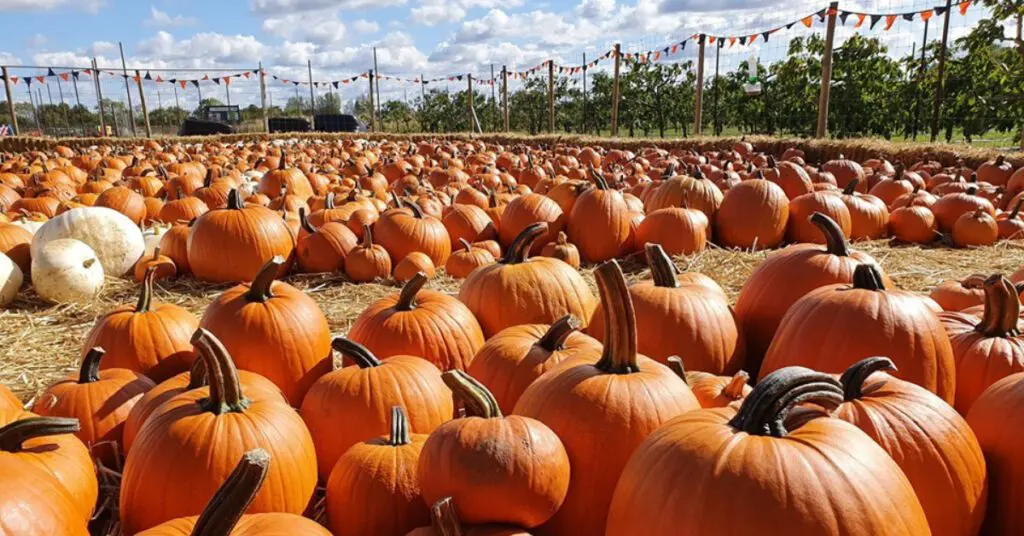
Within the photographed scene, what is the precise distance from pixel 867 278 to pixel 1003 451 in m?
0.68

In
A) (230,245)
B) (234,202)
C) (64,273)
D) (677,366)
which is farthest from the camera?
(234,202)

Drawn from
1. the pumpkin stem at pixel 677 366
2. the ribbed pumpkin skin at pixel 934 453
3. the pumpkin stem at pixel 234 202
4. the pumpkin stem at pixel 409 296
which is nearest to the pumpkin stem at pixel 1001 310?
the ribbed pumpkin skin at pixel 934 453

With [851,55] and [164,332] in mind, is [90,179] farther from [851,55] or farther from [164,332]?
[851,55]

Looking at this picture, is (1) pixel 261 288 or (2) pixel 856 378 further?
(1) pixel 261 288

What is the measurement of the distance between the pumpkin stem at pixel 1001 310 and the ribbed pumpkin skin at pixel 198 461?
2142 millimetres

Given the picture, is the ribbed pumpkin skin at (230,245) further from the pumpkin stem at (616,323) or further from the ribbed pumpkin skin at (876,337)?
the ribbed pumpkin skin at (876,337)

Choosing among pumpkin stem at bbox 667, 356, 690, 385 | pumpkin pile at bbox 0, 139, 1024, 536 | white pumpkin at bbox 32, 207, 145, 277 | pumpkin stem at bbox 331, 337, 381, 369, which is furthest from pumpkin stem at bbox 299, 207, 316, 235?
pumpkin stem at bbox 667, 356, 690, 385

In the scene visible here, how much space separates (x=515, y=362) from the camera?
2.21m

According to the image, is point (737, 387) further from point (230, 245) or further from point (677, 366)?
point (230, 245)

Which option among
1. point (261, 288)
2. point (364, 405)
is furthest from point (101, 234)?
point (364, 405)

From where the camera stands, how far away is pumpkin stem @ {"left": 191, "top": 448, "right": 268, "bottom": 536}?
114 centimetres

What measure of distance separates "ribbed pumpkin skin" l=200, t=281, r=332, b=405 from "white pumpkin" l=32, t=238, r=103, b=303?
8.23ft

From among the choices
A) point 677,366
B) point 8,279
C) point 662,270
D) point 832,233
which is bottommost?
point 8,279

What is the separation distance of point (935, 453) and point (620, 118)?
1608 inches
